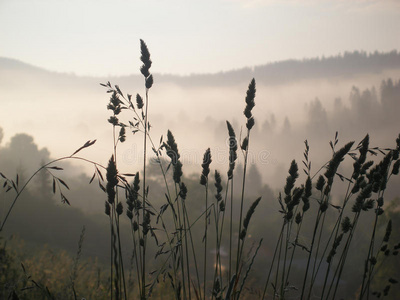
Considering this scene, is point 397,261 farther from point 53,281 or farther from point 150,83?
point 150,83

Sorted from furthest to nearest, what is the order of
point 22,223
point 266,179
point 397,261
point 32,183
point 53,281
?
point 266,179
point 32,183
point 22,223
point 397,261
point 53,281

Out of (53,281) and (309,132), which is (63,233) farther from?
(309,132)

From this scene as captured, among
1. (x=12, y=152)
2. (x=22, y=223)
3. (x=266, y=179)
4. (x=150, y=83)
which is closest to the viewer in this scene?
(x=150, y=83)

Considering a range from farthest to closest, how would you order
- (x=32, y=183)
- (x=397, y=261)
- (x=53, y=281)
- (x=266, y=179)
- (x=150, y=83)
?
(x=266, y=179), (x=32, y=183), (x=397, y=261), (x=53, y=281), (x=150, y=83)

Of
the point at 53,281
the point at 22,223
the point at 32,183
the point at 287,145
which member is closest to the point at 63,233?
the point at 22,223

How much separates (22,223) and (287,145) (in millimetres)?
166933

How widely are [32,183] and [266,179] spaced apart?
91.4 meters

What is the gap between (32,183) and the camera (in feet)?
194

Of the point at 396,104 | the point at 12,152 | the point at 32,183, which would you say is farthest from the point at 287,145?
the point at 32,183

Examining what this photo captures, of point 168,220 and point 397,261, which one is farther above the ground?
point 397,261

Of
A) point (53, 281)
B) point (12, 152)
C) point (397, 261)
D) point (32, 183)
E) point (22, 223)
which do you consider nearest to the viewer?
point (53, 281)

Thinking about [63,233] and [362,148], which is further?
[63,233]

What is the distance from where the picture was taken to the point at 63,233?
4225 centimetres

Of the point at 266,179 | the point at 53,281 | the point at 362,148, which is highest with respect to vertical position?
the point at 362,148
